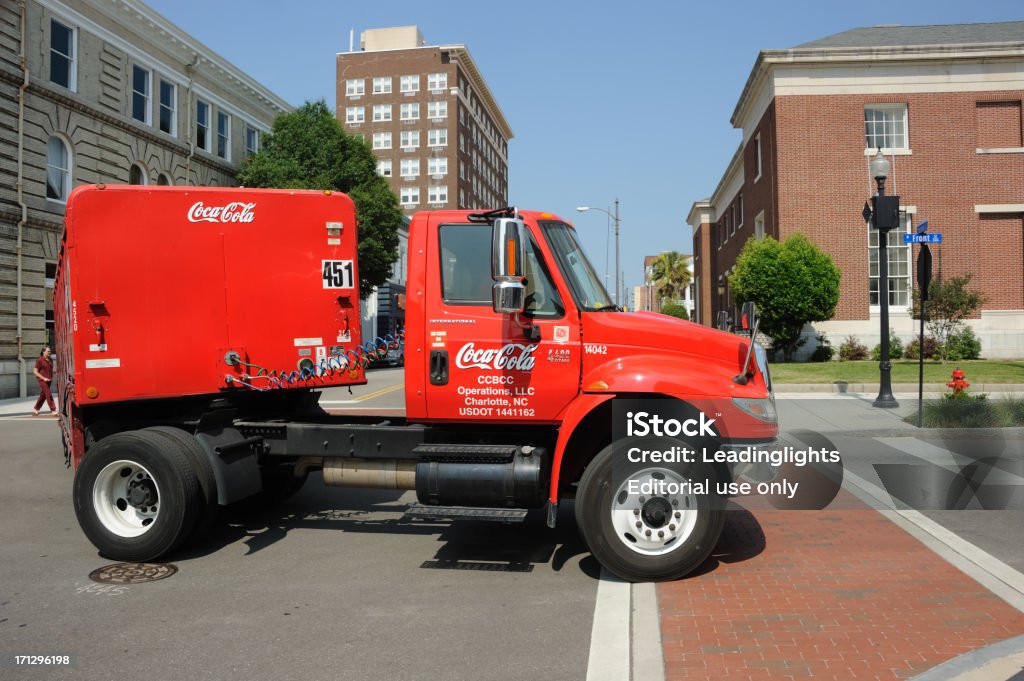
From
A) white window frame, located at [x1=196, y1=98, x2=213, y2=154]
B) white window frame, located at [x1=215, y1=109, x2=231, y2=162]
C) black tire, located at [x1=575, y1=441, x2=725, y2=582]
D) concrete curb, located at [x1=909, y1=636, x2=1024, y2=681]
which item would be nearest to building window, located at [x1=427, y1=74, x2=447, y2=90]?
white window frame, located at [x1=215, y1=109, x2=231, y2=162]

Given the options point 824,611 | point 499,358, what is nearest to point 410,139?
point 499,358

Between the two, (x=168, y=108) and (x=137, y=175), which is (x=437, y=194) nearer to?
(x=168, y=108)

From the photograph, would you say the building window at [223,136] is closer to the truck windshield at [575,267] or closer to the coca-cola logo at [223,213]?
the coca-cola logo at [223,213]

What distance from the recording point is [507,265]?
521cm

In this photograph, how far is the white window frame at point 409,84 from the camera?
80562 millimetres

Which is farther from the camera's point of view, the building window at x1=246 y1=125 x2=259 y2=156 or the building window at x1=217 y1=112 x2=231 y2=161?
the building window at x1=246 y1=125 x2=259 y2=156

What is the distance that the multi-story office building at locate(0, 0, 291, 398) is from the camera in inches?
968

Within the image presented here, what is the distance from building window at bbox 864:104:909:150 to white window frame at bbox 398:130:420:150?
184 feet

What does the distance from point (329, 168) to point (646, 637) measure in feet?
130

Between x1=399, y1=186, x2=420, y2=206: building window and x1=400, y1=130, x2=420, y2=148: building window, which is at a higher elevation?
x1=400, y1=130, x2=420, y2=148: building window

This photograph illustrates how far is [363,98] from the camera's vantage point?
82.6 metres

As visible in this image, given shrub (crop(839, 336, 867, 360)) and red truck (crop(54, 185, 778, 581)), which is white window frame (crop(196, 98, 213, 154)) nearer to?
shrub (crop(839, 336, 867, 360))

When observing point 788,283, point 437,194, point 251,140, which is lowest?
point 788,283

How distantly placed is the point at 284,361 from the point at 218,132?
1394 inches
